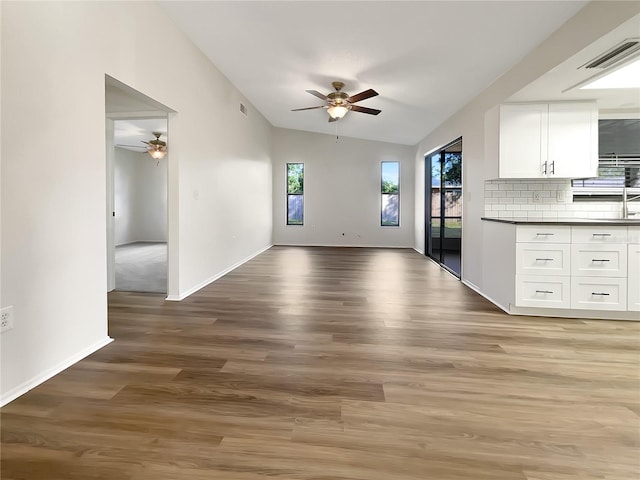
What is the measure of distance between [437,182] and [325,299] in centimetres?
417

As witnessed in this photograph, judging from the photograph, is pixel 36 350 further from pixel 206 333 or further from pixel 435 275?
pixel 435 275

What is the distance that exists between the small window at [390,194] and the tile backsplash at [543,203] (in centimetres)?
508

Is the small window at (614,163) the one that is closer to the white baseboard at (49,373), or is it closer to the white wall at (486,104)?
the white wall at (486,104)

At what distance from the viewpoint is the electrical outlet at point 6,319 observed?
186 centimetres

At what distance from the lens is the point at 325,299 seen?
13.3 feet

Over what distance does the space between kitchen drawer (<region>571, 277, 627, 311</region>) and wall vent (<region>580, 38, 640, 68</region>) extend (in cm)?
190

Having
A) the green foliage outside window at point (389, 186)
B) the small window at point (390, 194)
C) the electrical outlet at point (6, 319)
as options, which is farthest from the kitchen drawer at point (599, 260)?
the green foliage outside window at point (389, 186)

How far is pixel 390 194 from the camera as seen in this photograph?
366 inches

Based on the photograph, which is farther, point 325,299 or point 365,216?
point 365,216

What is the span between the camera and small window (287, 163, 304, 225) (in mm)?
9414

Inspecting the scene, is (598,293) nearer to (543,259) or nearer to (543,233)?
(543,259)

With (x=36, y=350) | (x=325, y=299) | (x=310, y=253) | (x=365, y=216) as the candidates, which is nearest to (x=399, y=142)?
(x=365, y=216)

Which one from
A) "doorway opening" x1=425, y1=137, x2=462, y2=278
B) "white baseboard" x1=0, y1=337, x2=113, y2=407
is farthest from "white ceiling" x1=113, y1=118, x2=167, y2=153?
"doorway opening" x1=425, y1=137, x2=462, y2=278

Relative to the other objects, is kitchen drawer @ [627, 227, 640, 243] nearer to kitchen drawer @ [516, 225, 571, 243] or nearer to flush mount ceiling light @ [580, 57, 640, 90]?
kitchen drawer @ [516, 225, 571, 243]
